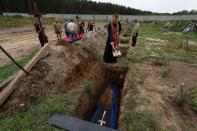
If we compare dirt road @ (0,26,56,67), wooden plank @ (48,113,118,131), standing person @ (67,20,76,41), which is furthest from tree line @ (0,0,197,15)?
wooden plank @ (48,113,118,131)

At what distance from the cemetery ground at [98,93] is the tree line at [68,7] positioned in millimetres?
53892

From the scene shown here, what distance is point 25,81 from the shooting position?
6066 mm

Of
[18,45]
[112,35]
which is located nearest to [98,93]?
[112,35]

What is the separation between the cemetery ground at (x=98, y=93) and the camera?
15.4ft

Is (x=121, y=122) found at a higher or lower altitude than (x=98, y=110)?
higher

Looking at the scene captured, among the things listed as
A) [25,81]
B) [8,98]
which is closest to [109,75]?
[25,81]

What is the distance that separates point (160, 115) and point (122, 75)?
3.93 meters

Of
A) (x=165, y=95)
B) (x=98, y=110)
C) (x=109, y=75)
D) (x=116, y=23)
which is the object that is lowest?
(x=98, y=110)

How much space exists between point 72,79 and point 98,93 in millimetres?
1298

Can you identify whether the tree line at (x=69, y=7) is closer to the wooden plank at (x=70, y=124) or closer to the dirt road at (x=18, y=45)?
the dirt road at (x=18, y=45)

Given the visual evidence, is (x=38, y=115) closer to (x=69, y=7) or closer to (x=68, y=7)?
(x=68, y=7)

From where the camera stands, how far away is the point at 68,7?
241ft

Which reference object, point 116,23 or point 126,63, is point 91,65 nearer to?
point 126,63

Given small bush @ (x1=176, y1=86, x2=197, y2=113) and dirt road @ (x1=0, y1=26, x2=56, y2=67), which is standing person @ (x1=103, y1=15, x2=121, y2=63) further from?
dirt road @ (x1=0, y1=26, x2=56, y2=67)
